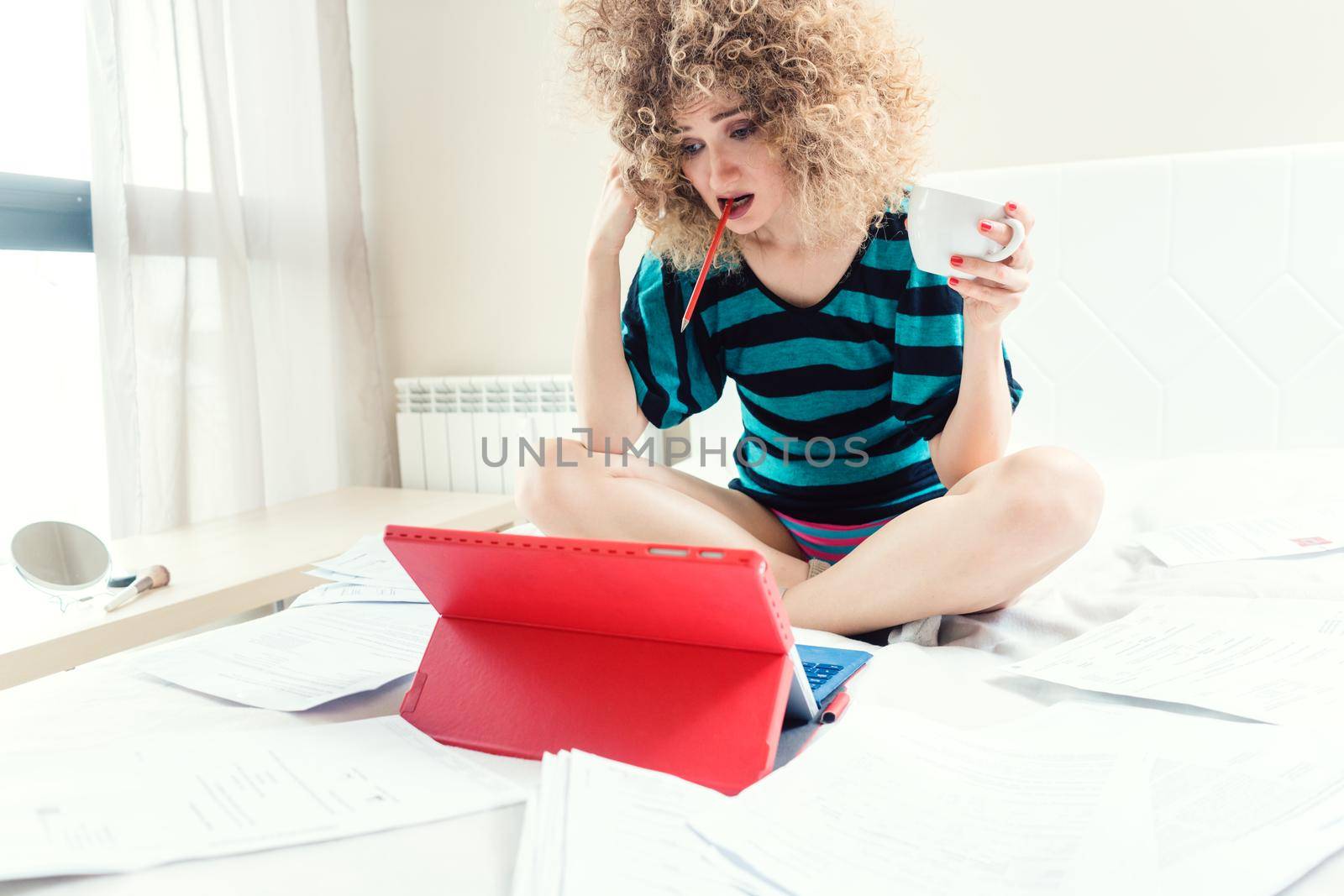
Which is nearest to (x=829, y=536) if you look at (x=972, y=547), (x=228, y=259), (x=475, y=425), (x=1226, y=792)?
(x=972, y=547)

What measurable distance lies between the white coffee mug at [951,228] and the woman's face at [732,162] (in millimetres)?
231

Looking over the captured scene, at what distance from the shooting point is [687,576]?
57 cm

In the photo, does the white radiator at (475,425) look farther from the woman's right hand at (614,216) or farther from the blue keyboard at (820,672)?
the blue keyboard at (820,672)

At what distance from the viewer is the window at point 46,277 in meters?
1.60

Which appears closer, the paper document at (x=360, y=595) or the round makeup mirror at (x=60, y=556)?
the paper document at (x=360, y=595)

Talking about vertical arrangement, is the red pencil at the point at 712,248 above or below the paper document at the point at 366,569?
above

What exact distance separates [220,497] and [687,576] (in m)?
1.62

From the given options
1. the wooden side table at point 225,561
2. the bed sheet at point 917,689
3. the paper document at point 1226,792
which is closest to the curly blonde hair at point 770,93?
the bed sheet at point 917,689

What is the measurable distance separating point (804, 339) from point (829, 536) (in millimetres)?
243

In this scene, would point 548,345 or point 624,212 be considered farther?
point 548,345

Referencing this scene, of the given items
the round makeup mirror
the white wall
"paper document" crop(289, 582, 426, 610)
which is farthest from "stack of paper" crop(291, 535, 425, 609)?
the white wall

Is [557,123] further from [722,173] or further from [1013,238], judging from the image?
[1013,238]

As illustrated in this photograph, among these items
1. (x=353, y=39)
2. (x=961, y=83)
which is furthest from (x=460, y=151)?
(x=961, y=83)

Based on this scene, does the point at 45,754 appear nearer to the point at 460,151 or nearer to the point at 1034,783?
the point at 1034,783
